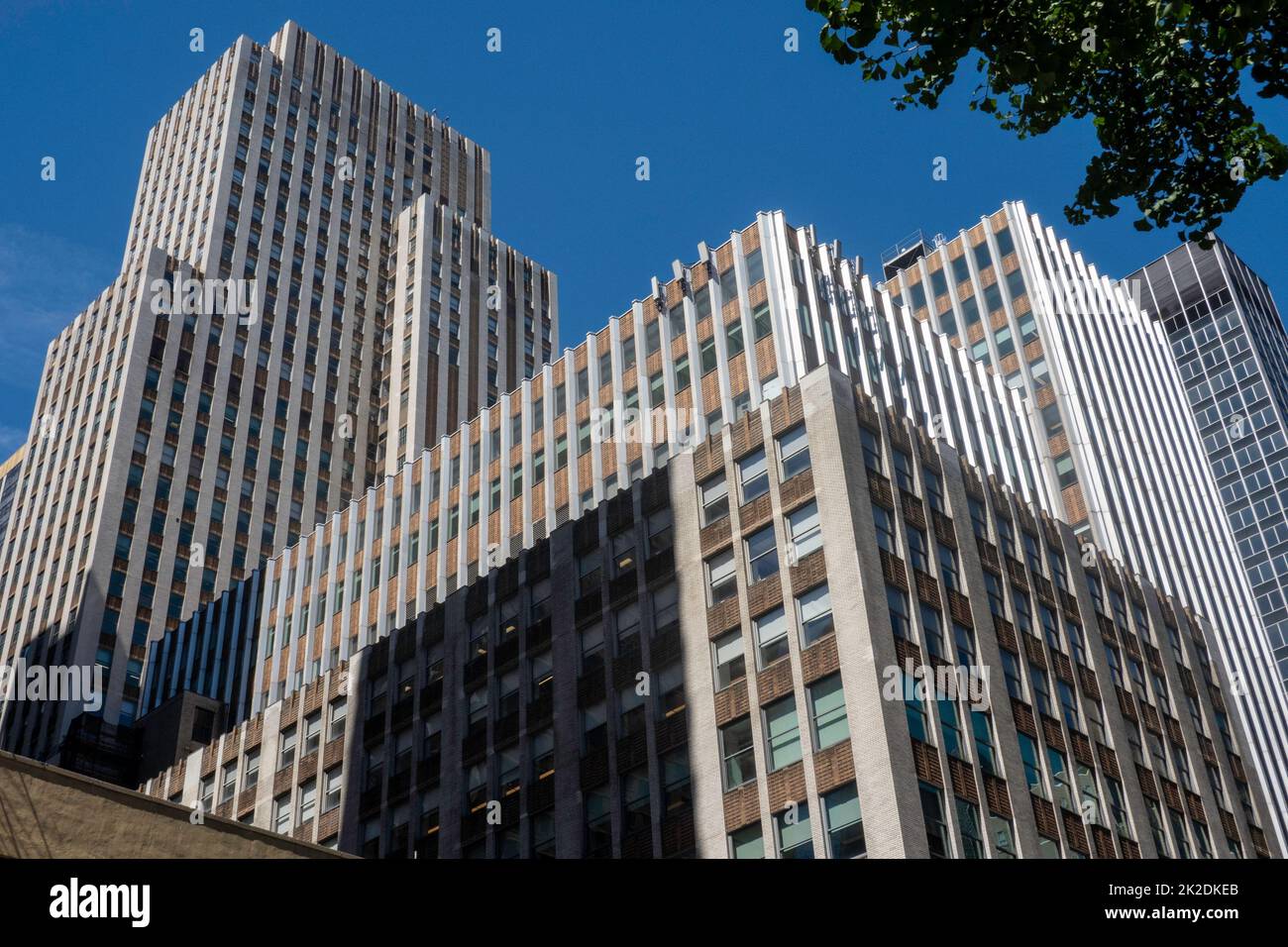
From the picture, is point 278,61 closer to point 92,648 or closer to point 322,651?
point 92,648

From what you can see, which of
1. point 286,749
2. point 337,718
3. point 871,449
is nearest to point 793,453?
point 871,449

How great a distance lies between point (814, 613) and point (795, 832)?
715cm

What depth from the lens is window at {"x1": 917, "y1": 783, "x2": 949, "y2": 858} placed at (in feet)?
131

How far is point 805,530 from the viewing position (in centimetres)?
4691

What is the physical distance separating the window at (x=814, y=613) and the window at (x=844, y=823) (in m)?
5.32

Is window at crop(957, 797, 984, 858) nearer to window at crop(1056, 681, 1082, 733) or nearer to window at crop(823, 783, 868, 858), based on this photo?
window at crop(823, 783, 868, 858)

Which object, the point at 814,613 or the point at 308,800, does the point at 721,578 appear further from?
the point at 308,800

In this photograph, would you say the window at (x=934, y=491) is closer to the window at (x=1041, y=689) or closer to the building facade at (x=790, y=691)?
the building facade at (x=790, y=691)

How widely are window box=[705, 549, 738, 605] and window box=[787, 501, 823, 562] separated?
2.47 m

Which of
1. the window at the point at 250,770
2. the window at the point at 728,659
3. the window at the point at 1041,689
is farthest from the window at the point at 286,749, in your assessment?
the window at the point at 1041,689

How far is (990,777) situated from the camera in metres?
44.1

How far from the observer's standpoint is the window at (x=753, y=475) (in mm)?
49375
